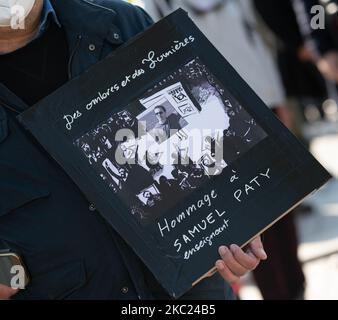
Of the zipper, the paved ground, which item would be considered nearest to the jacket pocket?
the zipper

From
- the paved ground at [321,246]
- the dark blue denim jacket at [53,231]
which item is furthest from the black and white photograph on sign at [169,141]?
the paved ground at [321,246]

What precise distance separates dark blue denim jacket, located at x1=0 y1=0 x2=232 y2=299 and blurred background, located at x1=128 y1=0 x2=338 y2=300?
1.78 meters

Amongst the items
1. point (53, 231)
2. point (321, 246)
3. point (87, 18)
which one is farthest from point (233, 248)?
point (321, 246)

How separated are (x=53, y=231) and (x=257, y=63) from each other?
206 centimetres

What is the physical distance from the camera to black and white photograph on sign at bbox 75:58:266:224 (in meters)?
2.27

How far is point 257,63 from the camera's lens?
4.20 meters

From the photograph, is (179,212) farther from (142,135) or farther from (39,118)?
(39,118)

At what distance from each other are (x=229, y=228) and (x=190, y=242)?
108mm

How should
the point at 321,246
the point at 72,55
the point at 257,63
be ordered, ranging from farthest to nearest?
the point at 321,246, the point at 257,63, the point at 72,55

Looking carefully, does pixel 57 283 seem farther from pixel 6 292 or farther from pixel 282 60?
pixel 282 60

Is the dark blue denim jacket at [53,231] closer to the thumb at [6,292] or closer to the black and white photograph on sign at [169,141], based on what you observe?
the thumb at [6,292]

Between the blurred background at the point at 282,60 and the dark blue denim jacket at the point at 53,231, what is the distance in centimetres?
178

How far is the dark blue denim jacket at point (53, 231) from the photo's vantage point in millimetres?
2361
